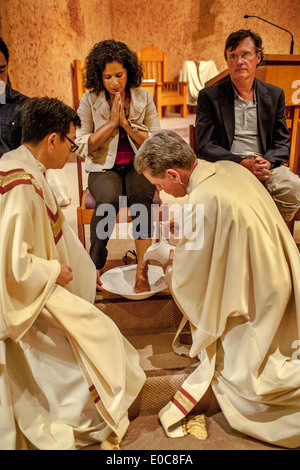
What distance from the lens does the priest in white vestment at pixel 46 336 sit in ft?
5.37

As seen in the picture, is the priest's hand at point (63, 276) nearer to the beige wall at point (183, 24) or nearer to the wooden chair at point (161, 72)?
the beige wall at point (183, 24)

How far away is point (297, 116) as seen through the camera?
3543mm

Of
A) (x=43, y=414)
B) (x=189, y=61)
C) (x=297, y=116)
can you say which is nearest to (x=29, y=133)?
(x=43, y=414)

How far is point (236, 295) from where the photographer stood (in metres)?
1.86

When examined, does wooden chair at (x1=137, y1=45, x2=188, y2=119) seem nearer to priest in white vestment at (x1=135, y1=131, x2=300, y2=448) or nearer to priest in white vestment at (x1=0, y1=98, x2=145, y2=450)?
priest in white vestment at (x1=135, y1=131, x2=300, y2=448)

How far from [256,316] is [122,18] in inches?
388

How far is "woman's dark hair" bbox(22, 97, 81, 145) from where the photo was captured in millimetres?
1776

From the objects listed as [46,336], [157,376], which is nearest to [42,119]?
[46,336]

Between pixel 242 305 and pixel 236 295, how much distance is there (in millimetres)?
54

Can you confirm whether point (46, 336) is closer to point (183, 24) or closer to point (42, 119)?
point (42, 119)

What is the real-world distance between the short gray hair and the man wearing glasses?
2.90ft

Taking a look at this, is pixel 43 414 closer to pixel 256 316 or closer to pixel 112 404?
pixel 112 404

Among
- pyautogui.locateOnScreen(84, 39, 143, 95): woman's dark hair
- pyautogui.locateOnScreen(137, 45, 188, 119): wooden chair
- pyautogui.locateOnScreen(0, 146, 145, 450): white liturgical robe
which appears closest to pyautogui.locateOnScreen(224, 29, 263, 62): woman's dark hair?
pyautogui.locateOnScreen(84, 39, 143, 95): woman's dark hair

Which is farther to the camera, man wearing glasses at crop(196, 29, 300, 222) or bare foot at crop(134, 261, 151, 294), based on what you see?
man wearing glasses at crop(196, 29, 300, 222)
